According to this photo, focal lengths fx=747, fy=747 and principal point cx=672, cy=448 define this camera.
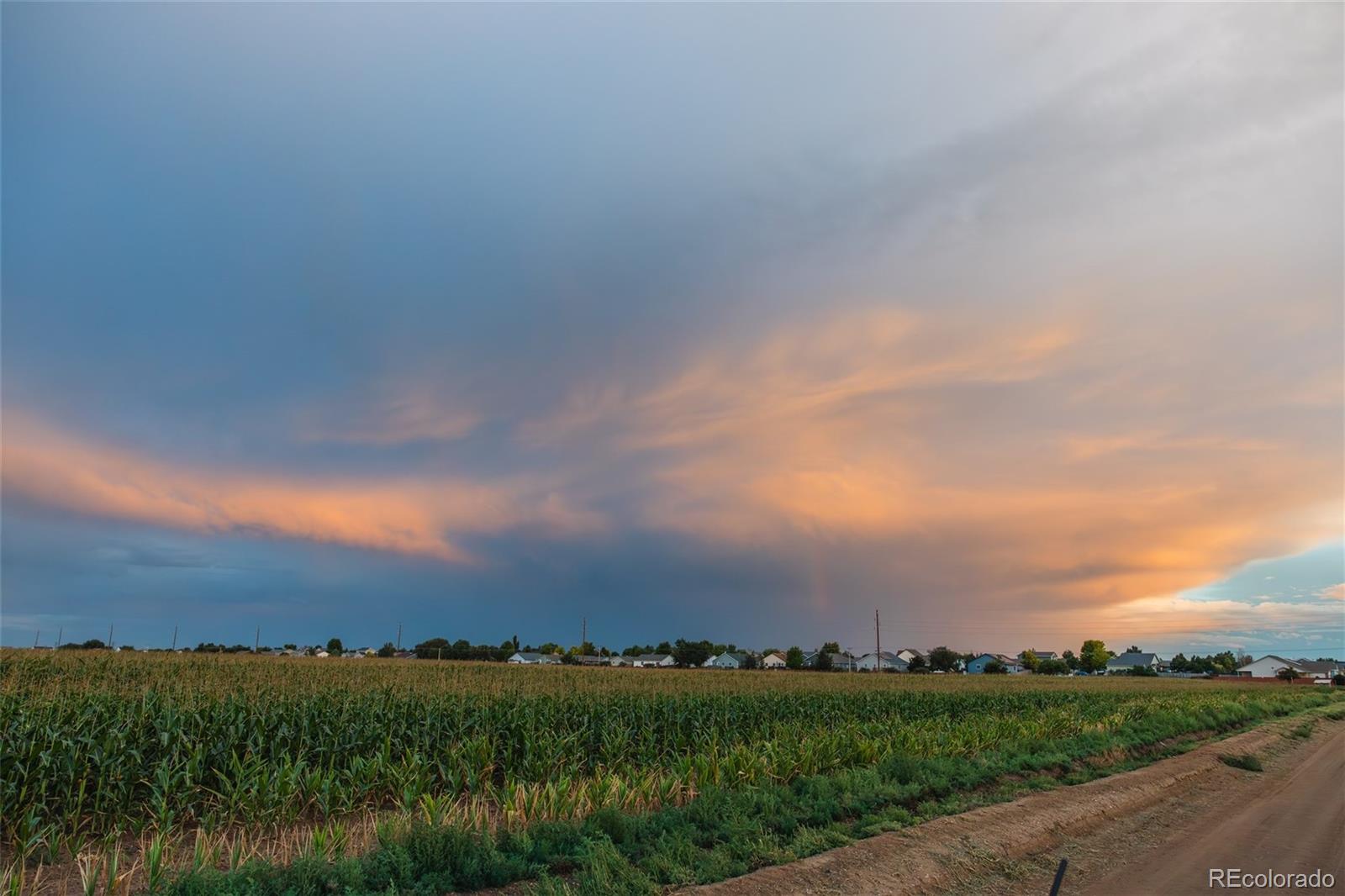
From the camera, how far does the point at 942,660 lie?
14900 centimetres

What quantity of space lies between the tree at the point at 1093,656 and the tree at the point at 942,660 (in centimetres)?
3913

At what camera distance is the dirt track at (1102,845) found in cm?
921

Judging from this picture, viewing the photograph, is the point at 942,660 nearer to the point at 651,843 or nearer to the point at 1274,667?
the point at 1274,667

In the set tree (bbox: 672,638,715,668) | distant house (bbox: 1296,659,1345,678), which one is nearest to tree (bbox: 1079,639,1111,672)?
distant house (bbox: 1296,659,1345,678)

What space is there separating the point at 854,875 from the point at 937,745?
34.0ft

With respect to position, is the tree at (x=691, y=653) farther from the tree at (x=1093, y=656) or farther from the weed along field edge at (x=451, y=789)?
the weed along field edge at (x=451, y=789)

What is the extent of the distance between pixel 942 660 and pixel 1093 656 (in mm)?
47448

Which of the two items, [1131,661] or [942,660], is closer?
[942,660]

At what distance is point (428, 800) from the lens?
1013 centimetres

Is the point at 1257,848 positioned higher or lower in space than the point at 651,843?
lower

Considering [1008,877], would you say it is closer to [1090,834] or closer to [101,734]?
[1090,834]

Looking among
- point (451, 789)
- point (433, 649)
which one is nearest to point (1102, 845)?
point (451, 789)

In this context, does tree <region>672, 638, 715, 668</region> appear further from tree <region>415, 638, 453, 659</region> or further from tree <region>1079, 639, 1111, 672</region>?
tree <region>1079, 639, 1111, 672</region>

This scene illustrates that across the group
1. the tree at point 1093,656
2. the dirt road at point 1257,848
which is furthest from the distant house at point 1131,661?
the dirt road at point 1257,848
